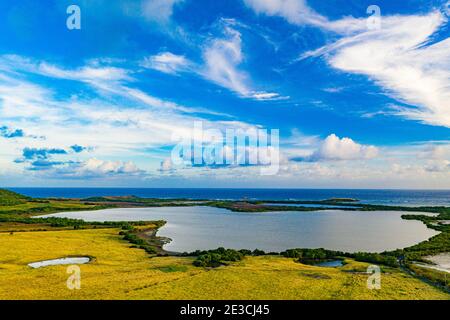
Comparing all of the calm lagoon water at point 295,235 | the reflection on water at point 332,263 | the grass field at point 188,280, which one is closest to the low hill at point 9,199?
the calm lagoon water at point 295,235

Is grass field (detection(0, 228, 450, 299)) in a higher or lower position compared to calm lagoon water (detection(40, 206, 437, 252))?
higher

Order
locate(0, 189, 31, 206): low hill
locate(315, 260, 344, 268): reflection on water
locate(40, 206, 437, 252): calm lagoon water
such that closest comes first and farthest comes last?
1. locate(315, 260, 344, 268): reflection on water
2. locate(40, 206, 437, 252): calm lagoon water
3. locate(0, 189, 31, 206): low hill

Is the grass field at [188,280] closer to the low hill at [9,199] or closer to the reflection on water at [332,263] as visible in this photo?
the reflection on water at [332,263]

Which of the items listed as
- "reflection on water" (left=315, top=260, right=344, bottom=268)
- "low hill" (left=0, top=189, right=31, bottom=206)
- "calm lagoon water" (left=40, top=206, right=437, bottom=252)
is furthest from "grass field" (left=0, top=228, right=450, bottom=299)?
"low hill" (left=0, top=189, right=31, bottom=206)

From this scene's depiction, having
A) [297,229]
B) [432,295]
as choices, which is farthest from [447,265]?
[297,229]

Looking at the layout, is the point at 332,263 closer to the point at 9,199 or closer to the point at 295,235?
the point at 295,235

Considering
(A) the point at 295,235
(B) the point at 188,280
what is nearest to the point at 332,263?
(B) the point at 188,280

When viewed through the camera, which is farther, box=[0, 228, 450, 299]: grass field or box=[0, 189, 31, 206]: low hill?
box=[0, 189, 31, 206]: low hill

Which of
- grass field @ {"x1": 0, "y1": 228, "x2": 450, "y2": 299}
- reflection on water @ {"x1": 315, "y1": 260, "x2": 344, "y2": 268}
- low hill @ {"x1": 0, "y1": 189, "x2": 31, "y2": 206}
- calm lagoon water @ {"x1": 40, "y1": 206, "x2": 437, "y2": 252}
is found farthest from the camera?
low hill @ {"x1": 0, "y1": 189, "x2": 31, "y2": 206}

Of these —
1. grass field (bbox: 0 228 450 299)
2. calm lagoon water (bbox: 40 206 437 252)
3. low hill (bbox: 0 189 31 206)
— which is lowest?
calm lagoon water (bbox: 40 206 437 252)

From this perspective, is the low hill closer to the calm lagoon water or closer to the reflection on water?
the calm lagoon water
